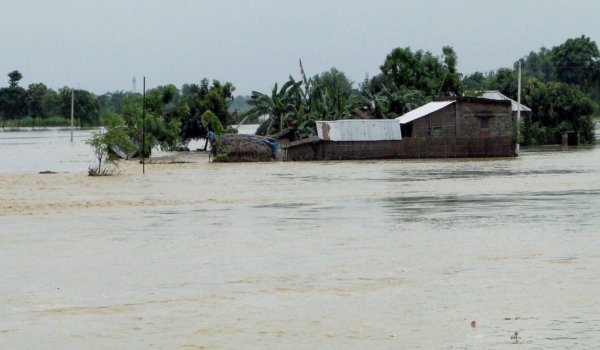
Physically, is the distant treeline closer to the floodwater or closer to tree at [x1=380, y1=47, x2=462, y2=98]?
tree at [x1=380, y1=47, x2=462, y2=98]

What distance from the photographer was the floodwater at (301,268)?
26.5ft

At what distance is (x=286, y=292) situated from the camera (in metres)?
9.87

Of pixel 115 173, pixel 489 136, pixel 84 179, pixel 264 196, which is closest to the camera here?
pixel 264 196

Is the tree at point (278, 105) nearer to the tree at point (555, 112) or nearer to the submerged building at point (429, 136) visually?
the submerged building at point (429, 136)

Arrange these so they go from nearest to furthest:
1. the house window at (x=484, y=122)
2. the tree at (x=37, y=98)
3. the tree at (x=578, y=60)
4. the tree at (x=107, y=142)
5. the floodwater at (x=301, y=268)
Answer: the floodwater at (x=301, y=268) → the tree at (x=107, y=142) → the house window at (x=484, y=122) → the tree at (x=578, y=60) → the tree at (x=37, y=98)

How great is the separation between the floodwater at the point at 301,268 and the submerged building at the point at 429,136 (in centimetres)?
1364

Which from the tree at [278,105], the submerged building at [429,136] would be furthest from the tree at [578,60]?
the tree at [278,105]

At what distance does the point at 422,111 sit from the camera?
40.5 metres

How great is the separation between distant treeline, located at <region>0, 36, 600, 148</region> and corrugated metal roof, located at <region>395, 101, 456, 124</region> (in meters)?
2.41

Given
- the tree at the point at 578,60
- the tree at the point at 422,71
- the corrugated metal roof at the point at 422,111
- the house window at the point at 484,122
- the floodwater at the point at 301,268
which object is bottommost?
the floodwater at the point at 301,268

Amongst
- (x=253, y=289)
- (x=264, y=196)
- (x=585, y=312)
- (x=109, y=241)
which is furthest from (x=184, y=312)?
(x=264, y=196)

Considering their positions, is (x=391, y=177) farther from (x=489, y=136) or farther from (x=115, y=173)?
(x=489, y=136)

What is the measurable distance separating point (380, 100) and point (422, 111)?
3.86m

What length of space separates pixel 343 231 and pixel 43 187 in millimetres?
11484
